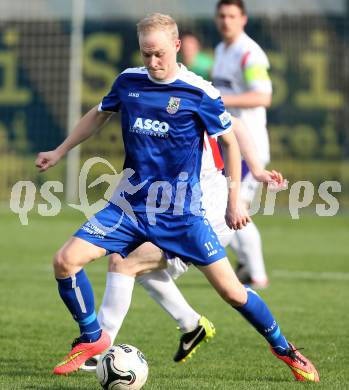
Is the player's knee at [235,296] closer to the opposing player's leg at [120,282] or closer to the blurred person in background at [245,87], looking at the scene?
the opposing player's leg at [120,282]

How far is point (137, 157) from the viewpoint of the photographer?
18.7 ft

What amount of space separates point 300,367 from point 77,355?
3.82ft

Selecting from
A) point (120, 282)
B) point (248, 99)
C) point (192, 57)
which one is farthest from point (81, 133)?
point (192, 57)

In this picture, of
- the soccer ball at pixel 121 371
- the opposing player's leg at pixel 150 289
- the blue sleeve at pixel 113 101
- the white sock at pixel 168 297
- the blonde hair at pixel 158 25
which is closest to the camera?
the soccer ball at pixel 121 371

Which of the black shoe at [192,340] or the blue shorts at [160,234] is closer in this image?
the blue shorts at [160,234]

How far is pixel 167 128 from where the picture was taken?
5.66 m

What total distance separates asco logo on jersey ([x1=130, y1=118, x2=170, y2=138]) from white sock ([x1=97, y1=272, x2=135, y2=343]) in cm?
89

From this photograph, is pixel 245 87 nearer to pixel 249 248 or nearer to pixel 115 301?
pixel 249 248

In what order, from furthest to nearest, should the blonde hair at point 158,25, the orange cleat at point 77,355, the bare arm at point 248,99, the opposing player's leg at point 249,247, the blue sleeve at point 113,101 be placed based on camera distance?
the opposing player's leg at point 249,247, the bare arm at point 248,99, the blue sleeve at point 113,101, the orange cleat at point 77,355, the blonde hair at point 158,25

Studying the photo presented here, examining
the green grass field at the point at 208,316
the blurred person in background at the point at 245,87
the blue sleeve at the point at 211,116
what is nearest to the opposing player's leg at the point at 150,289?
the green grass field at the point at 208,316

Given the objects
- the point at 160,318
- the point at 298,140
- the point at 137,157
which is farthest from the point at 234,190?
the point at 298,140

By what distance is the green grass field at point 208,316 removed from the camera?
5.71 metres

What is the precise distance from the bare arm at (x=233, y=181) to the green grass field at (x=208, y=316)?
819mm

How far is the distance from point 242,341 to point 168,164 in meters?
1.78
